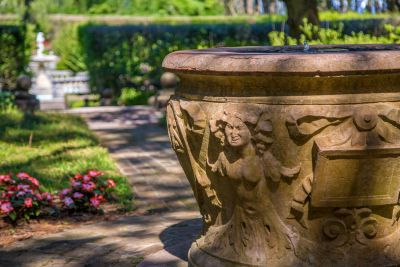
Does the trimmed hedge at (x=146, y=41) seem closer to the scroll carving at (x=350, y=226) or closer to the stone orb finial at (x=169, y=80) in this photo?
the stone orb finial at (x=169, y=80)

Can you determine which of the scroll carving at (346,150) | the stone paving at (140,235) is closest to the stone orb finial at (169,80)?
the stone paving at (140,235)

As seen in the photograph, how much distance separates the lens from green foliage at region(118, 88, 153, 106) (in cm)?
1691

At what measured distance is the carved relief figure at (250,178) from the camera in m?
3.63

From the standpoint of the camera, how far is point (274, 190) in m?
3.71

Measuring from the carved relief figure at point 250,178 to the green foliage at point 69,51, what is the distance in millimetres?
20425

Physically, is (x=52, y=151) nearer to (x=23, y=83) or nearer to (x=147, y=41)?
(x=23, y=83)

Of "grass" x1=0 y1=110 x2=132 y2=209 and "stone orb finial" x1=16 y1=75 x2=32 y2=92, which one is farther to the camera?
"stone orb finial" x1=16 y1=75 x2=32 y2=92

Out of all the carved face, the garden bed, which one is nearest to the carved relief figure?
the carved face

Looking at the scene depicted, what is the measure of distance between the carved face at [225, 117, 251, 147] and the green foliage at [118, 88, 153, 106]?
13210 millimetres

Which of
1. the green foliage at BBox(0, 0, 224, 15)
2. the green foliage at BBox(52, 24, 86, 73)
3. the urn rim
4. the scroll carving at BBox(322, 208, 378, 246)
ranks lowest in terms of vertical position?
the green foliage at BBox(52, 24, 86, 73)

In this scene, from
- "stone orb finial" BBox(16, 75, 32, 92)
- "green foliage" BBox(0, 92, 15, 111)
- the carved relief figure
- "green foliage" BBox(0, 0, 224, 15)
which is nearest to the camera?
the carved relief figure

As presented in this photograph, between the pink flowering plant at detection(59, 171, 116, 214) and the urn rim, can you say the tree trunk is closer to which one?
the pink flowering plant at detection(59, 171, 116, 214)

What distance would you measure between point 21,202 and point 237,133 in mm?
2743

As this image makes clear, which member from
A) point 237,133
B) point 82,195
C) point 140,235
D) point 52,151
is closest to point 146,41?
point 52,151
